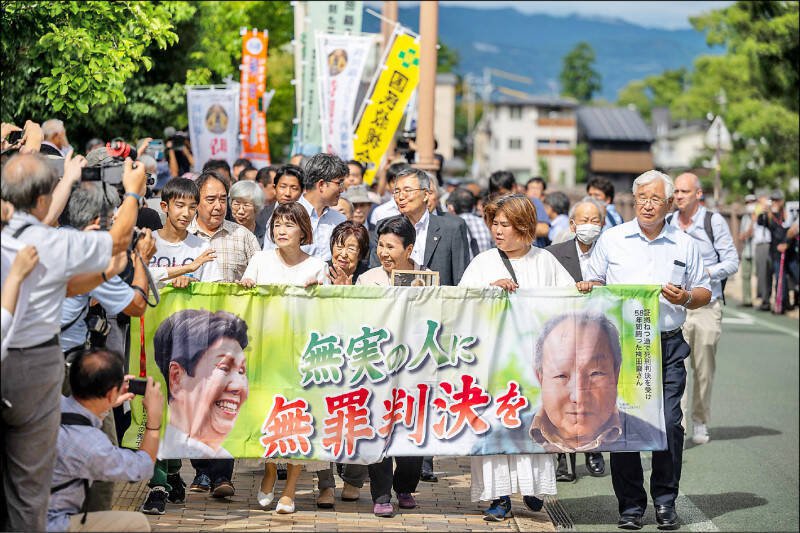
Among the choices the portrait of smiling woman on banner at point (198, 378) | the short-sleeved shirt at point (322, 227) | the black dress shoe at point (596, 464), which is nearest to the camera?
the portrait of smiling woman on banner at point (198, 378)

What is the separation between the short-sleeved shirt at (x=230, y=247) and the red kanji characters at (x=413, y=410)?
1486 mm

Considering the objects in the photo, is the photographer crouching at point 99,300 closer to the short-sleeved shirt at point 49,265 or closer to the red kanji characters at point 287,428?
the short-sleeved shirt at point 49,265

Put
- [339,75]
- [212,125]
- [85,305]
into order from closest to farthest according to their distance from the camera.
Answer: [85,305] → [339,75] → [212,125]

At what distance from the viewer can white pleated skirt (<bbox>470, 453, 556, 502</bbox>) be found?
819 centimetres

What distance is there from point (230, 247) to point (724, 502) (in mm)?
4863

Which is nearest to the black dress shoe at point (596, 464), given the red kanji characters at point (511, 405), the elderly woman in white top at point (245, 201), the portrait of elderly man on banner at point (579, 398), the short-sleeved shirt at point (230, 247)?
the portrait of elderly man on banner at point (579, 398)

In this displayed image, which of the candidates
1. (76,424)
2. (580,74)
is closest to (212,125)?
(76,424)

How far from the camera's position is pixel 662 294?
8359 millimetres

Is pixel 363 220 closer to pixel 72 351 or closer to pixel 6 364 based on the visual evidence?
pixel 72 351

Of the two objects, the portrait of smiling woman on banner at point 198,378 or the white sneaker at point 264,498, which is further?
Answer: the white sneaker at point 264,498

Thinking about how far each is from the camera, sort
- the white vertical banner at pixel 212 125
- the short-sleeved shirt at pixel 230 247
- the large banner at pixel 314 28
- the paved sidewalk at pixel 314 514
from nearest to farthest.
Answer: the paved sidewalk at pixel 314 514 → the short-sleeved shirt at pixel 230 247 → the white vertical banner at pixel 212 125 → the large banner at pixel 314 28

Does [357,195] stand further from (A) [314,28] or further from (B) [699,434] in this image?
(A) [314,28]

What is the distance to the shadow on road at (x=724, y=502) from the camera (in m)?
10.2

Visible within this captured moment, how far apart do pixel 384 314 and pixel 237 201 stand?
200cm
